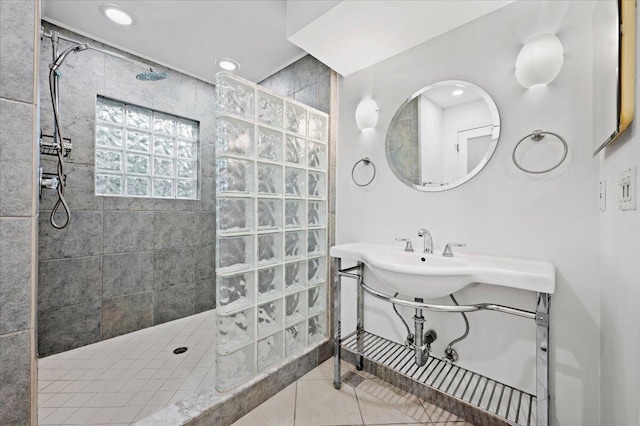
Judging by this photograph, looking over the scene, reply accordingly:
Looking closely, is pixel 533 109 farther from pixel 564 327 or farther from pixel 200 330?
pixel 200 330

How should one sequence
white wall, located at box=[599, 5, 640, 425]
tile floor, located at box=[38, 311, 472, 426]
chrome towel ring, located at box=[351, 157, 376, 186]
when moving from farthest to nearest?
1. chrome towel ring, located at box=[351, 157, 376, 186]
2. tile floor, located at box=[38, 311, 472, 426]
3. white wall, located at box=[599, 5, 640, 425]

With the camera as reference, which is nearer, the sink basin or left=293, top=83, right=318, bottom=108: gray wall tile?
the sink basin

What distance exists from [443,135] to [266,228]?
1.16 metres

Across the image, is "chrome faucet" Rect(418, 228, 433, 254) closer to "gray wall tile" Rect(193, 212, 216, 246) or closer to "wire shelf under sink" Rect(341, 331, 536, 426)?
"wire shelf under sink" Rect(341, 331, 536, 426)

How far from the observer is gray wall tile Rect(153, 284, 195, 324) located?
2.41m

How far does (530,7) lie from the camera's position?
1.23 m

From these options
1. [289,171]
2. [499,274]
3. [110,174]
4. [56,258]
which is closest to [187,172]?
[110,174]

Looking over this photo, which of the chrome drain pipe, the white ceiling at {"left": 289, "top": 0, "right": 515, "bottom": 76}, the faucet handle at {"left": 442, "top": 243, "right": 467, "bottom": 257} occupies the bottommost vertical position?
the chrome drain pipe

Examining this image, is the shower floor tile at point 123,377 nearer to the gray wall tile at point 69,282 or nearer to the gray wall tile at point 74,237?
the gray wall tile at point 69,282

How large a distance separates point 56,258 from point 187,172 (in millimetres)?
1199

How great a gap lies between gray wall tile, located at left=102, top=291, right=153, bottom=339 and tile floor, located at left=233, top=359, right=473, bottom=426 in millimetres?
1498

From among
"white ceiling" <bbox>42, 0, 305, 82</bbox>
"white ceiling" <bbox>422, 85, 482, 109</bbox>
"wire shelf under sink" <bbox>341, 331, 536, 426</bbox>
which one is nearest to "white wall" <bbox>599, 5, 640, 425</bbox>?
"wire shelf under sink" <bbox>341, 331, 536, 426</bbox>

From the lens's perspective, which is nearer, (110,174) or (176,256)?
(110,174)

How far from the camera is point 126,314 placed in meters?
2.21
